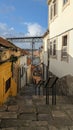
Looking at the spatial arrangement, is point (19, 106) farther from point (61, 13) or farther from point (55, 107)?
point (61, 13)

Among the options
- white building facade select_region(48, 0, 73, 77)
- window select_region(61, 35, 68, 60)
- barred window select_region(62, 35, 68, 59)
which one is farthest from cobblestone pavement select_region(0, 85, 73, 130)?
barred window select_region(62, 35, 68, 59)

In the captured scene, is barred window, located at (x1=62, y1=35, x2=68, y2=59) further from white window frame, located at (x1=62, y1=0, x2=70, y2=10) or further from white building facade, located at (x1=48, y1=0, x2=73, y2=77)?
white window frame, located at (x1=62, y1=0, x2=70, y2=10)

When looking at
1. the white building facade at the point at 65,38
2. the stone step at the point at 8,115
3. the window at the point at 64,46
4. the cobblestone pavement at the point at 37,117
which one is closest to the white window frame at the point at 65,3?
the white building facade at the point at 65,38

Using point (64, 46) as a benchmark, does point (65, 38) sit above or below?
above

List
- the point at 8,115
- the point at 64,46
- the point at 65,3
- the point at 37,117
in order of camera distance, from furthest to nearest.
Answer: the point at 64,46 → the point at 65,3 → the point at 8,115 → the point at 37,117

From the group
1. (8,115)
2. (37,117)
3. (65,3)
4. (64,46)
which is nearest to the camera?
(37,117)

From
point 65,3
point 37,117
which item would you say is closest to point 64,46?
point 65,3

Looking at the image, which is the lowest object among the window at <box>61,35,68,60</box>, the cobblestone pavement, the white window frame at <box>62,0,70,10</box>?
the cobblestone pavement

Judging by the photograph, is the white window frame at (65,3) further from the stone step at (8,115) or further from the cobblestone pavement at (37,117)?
the stone step at (8,115)

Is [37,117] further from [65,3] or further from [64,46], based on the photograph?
[65,3]

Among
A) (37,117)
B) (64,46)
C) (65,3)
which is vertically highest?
(65,3)

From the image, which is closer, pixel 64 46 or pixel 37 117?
pixel 37 117

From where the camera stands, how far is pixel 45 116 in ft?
24.8

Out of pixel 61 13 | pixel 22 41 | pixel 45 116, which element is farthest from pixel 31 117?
→ pixel 22 41
